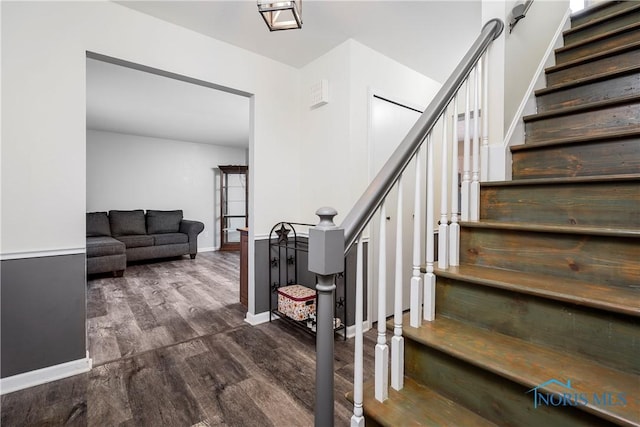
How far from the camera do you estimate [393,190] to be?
112 inches

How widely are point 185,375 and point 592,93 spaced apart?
115 inches

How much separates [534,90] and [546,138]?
37 cm

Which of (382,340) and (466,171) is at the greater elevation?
(466,171)

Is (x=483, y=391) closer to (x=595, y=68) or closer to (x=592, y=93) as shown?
(x=592, y=93)

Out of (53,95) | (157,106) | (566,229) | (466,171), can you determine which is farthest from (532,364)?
(157,106)

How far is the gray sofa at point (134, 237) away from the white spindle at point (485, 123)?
15.8 feet

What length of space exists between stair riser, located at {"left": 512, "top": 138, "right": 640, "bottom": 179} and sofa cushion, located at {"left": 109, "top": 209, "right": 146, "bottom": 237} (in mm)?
5776

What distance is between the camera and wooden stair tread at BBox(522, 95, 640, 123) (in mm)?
1396

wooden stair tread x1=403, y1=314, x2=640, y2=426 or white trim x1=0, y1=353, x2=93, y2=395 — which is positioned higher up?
wooden stair tread x1=403, y1=314, x2=640, y2=426

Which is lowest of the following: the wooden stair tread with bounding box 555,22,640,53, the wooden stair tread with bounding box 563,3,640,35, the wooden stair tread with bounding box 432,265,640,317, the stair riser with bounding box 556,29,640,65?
the wooden stair tread with bounding box 432,265,640,317

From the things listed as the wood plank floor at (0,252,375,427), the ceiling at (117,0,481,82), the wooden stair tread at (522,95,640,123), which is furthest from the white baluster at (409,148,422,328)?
the ceiling at (117,0,481,82)

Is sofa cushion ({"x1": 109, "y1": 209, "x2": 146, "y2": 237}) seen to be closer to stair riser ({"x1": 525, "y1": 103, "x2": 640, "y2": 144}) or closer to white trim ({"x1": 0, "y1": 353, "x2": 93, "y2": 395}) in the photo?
white trim ({"x1": 0, "y1": 353, "x2": 93, "y2": 395})

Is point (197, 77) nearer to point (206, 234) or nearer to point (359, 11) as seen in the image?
point (359, 11)

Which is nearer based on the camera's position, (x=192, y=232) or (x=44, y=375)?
(x=44, y=375)
